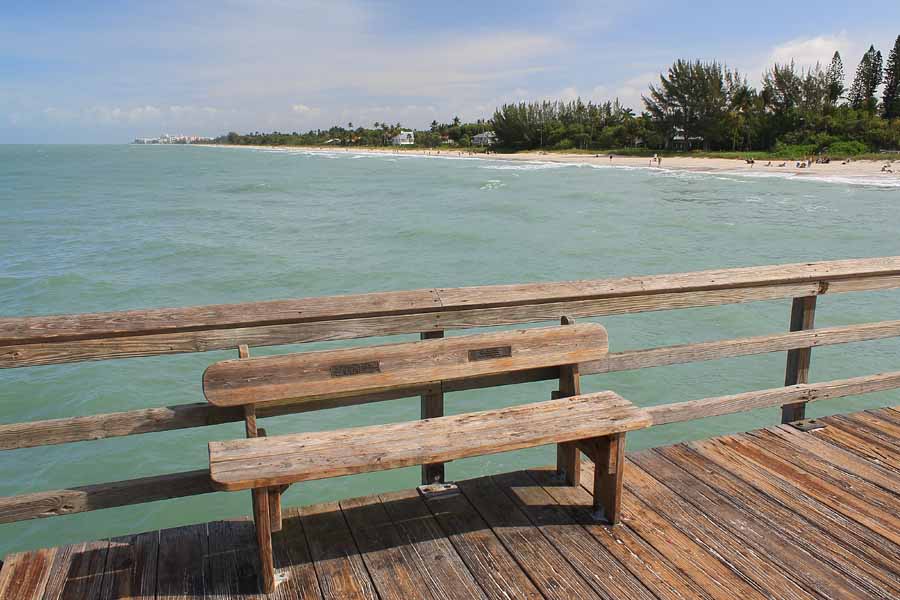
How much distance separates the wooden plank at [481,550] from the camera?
2.46m

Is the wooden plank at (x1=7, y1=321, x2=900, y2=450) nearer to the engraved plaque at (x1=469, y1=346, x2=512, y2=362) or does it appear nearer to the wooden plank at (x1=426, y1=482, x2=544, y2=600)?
the engraved plaque at (x1=469, y1=346, x2=512, y2=362)

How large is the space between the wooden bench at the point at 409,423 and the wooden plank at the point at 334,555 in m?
0.21

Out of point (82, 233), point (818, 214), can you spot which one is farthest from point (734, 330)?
point (82, 233)

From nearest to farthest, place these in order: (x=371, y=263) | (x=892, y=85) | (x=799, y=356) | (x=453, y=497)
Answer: (x=453, y=497), (x=799, y=356), (x=371, y=263), (x=892, y=85)

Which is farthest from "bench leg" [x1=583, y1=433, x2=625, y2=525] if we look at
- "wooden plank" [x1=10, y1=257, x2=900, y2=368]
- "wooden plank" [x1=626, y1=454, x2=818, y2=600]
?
"wooden plank" [x1=10, y1=257, x2=900, y2=368]

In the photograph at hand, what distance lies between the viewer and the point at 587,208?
35312 millimetres

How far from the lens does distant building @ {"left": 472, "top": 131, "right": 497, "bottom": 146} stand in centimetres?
12679

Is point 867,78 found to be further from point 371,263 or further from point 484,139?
point 371,263

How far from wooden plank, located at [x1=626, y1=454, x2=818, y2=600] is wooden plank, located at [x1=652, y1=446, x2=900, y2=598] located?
0.09 metres

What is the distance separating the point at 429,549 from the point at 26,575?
4.94 ft

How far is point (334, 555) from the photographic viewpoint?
8.78 ft

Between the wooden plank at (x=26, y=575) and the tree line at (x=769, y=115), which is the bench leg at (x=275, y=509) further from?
the tree line at (x=769, y=115)

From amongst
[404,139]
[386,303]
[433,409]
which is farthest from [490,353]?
[404,139]

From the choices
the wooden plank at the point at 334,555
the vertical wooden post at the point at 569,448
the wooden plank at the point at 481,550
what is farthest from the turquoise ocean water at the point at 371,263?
the wooden plank at the point at 334,555
